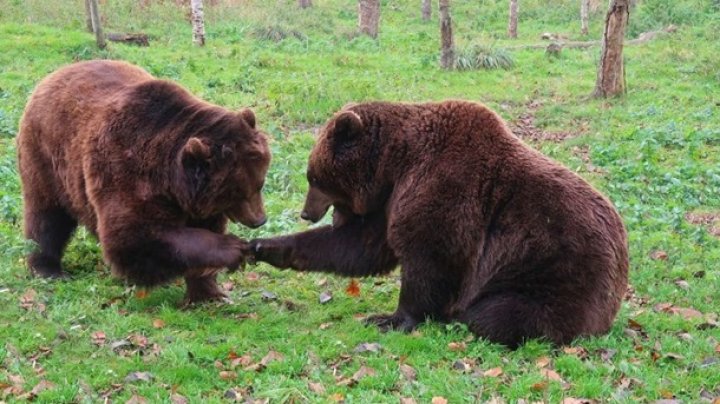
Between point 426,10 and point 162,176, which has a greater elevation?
point 162,176

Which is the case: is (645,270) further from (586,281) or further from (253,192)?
(253,192)

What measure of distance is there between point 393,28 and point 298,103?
60.2 feet

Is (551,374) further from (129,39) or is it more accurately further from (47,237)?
(129,39)

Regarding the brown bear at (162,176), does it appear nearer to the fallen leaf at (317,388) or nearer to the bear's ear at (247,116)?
the bear's ear at (247,116)

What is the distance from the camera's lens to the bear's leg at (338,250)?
691cm

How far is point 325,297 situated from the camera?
767 centimetres

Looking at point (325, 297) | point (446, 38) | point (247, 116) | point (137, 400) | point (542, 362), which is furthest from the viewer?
point (446, 38)

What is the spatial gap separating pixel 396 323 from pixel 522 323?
1.06 metres

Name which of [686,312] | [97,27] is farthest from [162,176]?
[97,27]

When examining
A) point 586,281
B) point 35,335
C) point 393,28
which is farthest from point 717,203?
point 393,28

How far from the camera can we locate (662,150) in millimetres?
13594

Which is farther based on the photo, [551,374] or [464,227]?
[464,227]

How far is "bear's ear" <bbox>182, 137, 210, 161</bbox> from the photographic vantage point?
6352 mm

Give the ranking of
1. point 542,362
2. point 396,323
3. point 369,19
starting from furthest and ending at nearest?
point 369,19 → point 396,323 → point 542,362
